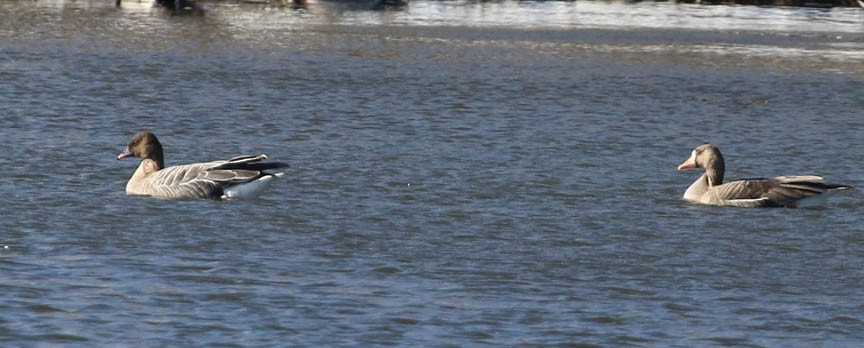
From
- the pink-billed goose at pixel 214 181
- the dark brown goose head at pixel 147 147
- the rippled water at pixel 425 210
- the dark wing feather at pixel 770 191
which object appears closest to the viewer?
the rippled water at pixel 425 210

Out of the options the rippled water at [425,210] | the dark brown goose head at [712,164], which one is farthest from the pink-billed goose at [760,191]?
the rippled water at [425,210]

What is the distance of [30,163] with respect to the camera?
20.8 meters

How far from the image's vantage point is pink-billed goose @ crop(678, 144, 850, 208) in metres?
18.3

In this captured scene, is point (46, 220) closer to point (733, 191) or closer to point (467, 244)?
point (467, 244)

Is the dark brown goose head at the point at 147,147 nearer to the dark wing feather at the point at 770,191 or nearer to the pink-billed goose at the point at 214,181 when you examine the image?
the pink-billed goose at the point at 214,181

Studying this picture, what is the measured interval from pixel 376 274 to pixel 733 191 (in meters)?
5.93

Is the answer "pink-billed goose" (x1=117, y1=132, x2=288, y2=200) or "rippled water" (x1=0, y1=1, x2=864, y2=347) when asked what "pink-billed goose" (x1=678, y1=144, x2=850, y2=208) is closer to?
"rippled water" (x1=0, y1=1, x2=864, y2=347)

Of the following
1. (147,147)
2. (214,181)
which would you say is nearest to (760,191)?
(214,181)

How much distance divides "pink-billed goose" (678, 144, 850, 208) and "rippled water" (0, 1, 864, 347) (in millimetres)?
241

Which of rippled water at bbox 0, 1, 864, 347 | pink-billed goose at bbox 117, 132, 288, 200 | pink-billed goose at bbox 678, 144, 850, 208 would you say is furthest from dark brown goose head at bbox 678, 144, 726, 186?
pink-billed goose at bbox 117, 132, 288, 200

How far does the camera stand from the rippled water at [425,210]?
12.5m

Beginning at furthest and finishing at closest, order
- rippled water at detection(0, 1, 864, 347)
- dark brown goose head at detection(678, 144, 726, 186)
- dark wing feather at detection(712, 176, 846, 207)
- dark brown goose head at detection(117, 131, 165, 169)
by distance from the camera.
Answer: dark brown goose head at detection(678, 144, 726, 186) < dark brown goose head at detection(117, 131, 165, 169) < dark wing feather at detection(712, 176, 846, 207) < rippled water at detection(0, 1, 864, 347)

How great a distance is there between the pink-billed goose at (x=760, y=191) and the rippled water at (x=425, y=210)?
0.24 metres

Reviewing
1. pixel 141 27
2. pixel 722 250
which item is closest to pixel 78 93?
pixel 722 250
